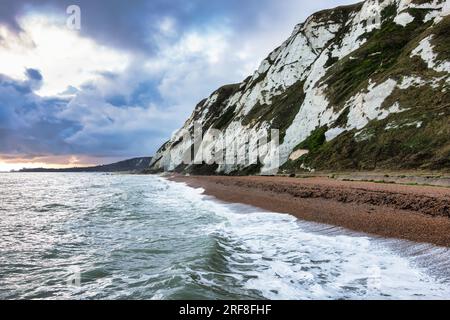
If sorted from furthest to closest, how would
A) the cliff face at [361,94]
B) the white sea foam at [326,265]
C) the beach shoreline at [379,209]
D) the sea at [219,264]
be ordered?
the cliff face at [361,94]
the beach shoreline at [379,209]
the sea at [219,264]
the white sea foam at [326,265]

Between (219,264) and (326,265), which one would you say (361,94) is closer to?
(326,265)

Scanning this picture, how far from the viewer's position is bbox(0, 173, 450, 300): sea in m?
9.06

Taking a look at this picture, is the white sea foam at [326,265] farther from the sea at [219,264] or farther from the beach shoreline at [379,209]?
the beach shoreline at [379,209]

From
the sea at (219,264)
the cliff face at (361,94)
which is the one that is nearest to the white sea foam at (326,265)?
the sea at (219,264)

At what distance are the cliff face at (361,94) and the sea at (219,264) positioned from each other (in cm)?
2073

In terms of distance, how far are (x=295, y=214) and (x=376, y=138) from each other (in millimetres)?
23022

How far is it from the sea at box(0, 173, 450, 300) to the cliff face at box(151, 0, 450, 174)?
2073 cm

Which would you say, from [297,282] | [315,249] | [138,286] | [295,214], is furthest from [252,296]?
[295,214]

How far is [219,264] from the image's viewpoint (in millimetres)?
11773

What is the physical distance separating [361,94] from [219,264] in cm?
4286

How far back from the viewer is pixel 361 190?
22422 mm

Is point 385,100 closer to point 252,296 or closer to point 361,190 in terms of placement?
point 361,190

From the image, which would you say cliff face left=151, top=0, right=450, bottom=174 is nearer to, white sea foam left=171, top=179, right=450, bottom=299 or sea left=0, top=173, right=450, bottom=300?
white sea foam left=171, top=179, right=450, bottom=299

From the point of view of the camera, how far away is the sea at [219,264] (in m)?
9.06
